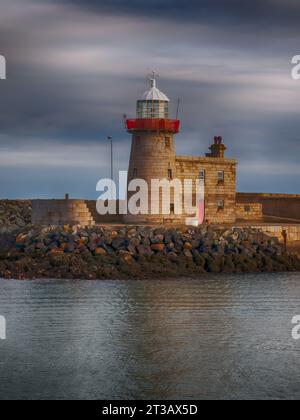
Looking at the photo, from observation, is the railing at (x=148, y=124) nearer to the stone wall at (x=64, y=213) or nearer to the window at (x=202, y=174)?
the window at (x=202, y=174)

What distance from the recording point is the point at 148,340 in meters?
17.8

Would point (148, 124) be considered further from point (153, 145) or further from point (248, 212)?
point (248, 212)

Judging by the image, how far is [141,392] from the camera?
14242 mm

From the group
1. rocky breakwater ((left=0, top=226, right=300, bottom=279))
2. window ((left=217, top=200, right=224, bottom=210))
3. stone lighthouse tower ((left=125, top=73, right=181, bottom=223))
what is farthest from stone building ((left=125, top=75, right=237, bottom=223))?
rocky breakwater ((left=0, top=226, right=300, bottom=279))

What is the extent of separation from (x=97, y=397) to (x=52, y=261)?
1312cm

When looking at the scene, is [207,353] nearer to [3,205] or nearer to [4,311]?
[4,311]

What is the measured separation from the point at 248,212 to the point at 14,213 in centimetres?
1367

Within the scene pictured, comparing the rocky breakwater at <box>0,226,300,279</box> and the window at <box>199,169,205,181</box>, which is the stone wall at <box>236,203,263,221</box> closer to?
the window at <box>199,169,205,181</box>

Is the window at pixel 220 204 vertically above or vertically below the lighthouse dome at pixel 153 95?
below

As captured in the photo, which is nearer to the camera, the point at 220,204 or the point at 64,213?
the point at 64,213

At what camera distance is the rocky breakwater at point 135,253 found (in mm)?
26531

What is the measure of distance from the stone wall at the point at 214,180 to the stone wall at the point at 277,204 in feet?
10.6
